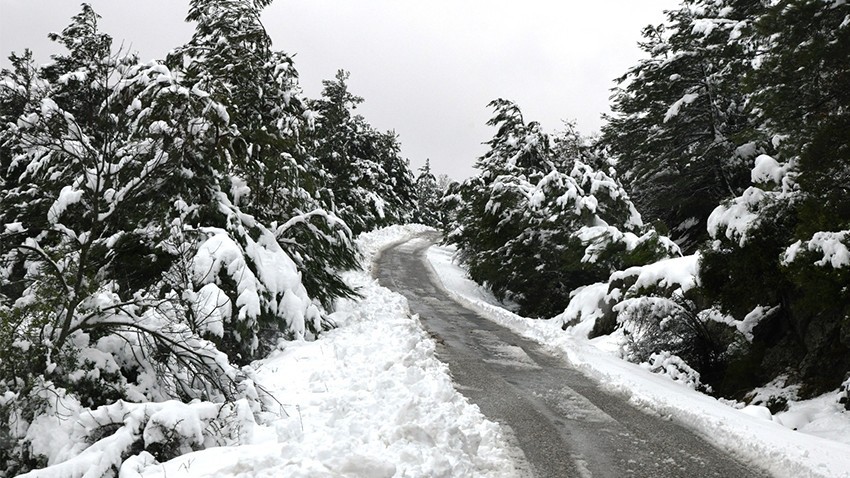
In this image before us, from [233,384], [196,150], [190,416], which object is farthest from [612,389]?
[196,150]

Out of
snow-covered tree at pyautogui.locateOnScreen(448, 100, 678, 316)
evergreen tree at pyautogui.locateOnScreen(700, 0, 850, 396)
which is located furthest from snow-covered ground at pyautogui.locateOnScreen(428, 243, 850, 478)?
snow-covered tree at pyautogui.locateOnScreen(448, 100, 678, 316)

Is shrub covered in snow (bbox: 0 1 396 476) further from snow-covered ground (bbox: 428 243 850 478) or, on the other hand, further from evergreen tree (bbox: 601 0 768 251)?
evergreen tree (bbox: 601 0 768 251)

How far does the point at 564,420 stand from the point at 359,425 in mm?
2758

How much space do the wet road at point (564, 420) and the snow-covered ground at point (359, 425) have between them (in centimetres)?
41

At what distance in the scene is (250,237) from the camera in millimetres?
9695

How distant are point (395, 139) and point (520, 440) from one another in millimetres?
46268

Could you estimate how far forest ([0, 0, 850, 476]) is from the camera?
5.74 metres

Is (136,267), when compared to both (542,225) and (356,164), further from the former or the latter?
(356,164)

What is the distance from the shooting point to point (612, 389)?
26.0 feet

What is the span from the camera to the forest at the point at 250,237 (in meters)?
5.74

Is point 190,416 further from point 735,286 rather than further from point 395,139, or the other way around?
point 395,139

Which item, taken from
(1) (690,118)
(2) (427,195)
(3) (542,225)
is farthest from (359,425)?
(2) (427,195)

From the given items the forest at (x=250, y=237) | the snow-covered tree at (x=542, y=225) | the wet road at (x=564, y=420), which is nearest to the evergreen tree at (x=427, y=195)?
the snow-covered tree at (x=542, y=225)

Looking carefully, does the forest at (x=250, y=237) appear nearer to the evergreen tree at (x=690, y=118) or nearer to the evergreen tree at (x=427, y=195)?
the evergreen tree at (x=690, y=118)
